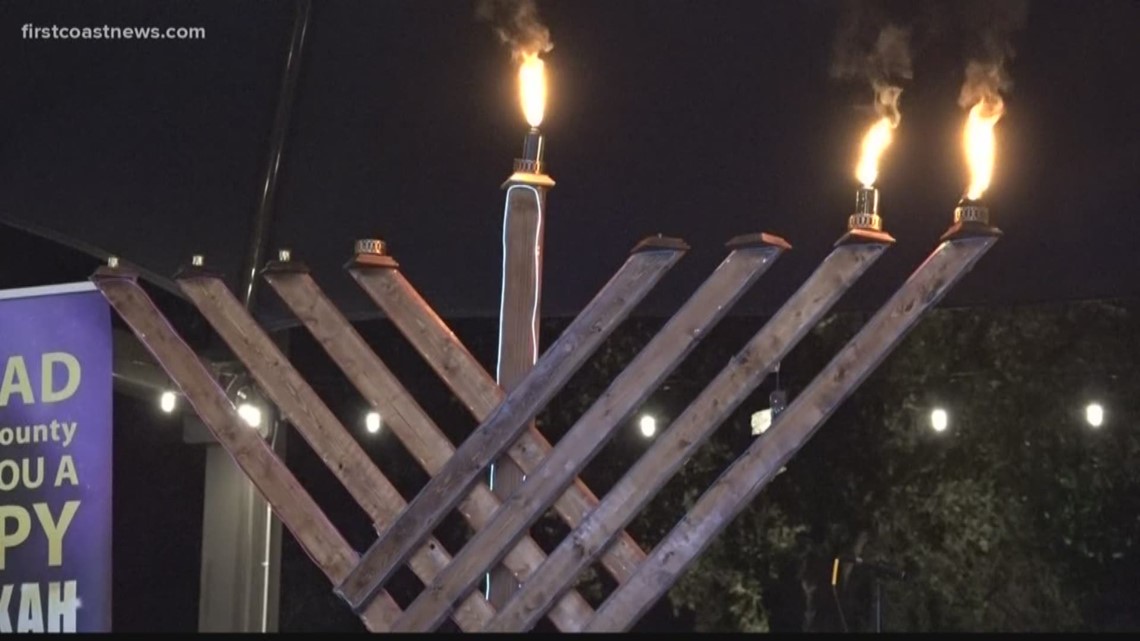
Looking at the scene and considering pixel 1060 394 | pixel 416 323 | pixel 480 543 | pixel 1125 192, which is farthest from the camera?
pixel 1060 394

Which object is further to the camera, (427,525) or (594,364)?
(594,364)

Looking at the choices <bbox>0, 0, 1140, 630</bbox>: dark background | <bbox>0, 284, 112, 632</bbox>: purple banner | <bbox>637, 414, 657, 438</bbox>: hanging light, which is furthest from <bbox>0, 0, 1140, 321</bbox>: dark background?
<bbox>637, 414, 657, 438</bbox>: hanging light

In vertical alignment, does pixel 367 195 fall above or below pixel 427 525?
above

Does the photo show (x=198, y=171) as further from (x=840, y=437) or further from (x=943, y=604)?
(x=943, y=604)

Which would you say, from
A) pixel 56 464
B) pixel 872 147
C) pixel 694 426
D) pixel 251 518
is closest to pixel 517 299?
pixel 694 426

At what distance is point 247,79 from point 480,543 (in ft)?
4.49

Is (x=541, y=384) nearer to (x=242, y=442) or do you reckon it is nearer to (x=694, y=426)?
(x=694, y=426)

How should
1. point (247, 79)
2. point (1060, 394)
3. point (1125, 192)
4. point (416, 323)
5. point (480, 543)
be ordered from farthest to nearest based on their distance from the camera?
point (1060, 394)
point (247, 79)
point (1125, 192)
point (416, 323)
point (480, 543)

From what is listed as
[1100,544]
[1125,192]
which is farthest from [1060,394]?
[1125,192]

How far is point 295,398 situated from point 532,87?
2.32 feet

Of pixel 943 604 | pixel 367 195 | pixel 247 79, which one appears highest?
pixel 247 79

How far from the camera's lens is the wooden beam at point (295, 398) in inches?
115

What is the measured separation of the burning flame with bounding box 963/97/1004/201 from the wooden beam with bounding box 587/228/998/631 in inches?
10.6

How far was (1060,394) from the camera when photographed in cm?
809
